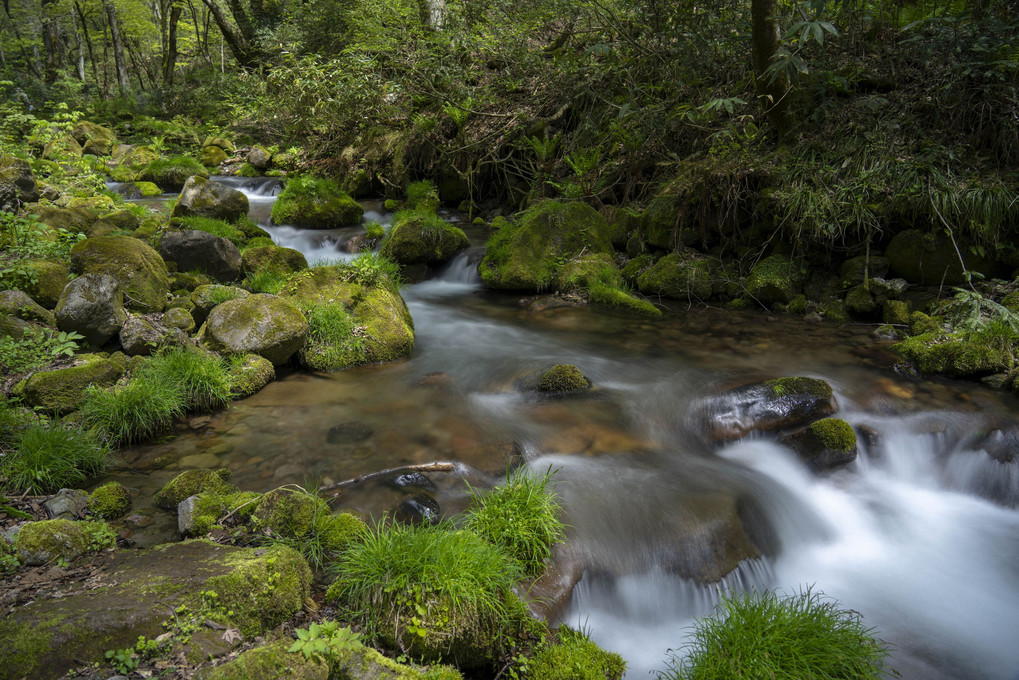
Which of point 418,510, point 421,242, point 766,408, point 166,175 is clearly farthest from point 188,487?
point 166,175

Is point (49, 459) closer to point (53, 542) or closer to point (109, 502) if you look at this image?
point (109, 502)

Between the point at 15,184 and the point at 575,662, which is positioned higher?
the point at 15,184

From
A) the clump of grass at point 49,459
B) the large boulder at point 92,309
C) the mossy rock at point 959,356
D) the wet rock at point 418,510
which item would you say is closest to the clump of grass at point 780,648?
the wet rock at point 418,510

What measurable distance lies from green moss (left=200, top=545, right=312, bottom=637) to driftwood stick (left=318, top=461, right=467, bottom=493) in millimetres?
1032

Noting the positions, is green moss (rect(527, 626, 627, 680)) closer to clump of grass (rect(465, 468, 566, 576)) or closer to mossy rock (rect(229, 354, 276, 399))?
clump of grass (rect(465, 468, 566, 576))

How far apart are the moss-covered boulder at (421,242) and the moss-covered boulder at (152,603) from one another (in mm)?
6905

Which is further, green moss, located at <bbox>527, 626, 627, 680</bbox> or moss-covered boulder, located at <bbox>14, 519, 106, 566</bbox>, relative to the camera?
moss-covered boulder, located at <bbox>14, 519, 106, 566</bbox>

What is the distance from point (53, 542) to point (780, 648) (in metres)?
3.93

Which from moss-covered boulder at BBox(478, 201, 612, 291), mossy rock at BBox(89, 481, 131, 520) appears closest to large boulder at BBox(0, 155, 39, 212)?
mossy rock at BBox(89, 481, 131, 520)

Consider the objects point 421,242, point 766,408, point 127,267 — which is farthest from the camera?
point 421,242

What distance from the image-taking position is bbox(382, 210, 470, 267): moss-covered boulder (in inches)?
379

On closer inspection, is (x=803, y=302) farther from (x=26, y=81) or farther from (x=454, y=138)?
(x=26, y=81)

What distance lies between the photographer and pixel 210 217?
994 centimetres

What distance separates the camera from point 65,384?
16.0 feet
